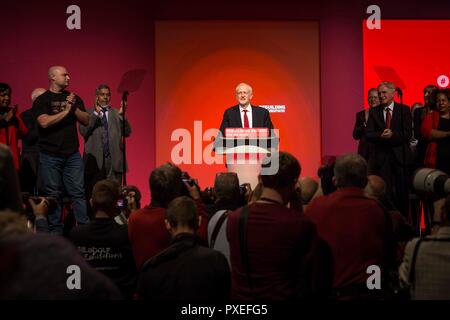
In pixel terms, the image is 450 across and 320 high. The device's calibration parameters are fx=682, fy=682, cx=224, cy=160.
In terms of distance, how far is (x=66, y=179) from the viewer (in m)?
5.83

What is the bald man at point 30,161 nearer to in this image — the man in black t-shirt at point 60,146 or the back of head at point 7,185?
the man in black t-shirt at point 60,146

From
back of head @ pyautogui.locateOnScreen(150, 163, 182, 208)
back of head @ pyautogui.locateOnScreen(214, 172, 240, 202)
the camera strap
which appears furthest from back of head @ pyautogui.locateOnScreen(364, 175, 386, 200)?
back of head @ pyautogui.locateOnScreen(150, 163, 182, 208)

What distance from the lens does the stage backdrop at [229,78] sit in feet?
29.1

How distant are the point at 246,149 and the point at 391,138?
1.51 metres

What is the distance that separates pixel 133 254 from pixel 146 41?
6.03m

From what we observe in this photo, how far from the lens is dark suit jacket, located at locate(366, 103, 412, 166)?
675 cm

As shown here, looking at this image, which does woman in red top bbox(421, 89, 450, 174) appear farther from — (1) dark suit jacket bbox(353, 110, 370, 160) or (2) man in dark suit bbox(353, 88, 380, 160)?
(2) man in dark suit bbox(353, 88, 380, 160)

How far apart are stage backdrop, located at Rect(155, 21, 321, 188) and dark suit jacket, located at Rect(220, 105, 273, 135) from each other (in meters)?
1.44

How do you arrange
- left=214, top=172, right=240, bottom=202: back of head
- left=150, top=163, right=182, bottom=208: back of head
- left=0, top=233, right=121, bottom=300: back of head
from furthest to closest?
1. left=214, top=172, right=240, bottom=202: back of head
2. left=150, top=163, right=182, bottom=208: back of head
3. left=0, top=233, right=121, bottom=300: back of head

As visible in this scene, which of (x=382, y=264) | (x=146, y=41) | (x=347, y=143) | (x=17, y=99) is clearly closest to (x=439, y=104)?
(x=347, y=143)

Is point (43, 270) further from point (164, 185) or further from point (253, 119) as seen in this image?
point (253, 119)

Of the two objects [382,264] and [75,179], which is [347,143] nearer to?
[75,179]


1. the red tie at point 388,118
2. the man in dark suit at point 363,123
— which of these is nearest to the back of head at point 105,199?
the red tie at point 388,118

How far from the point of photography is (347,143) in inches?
350
